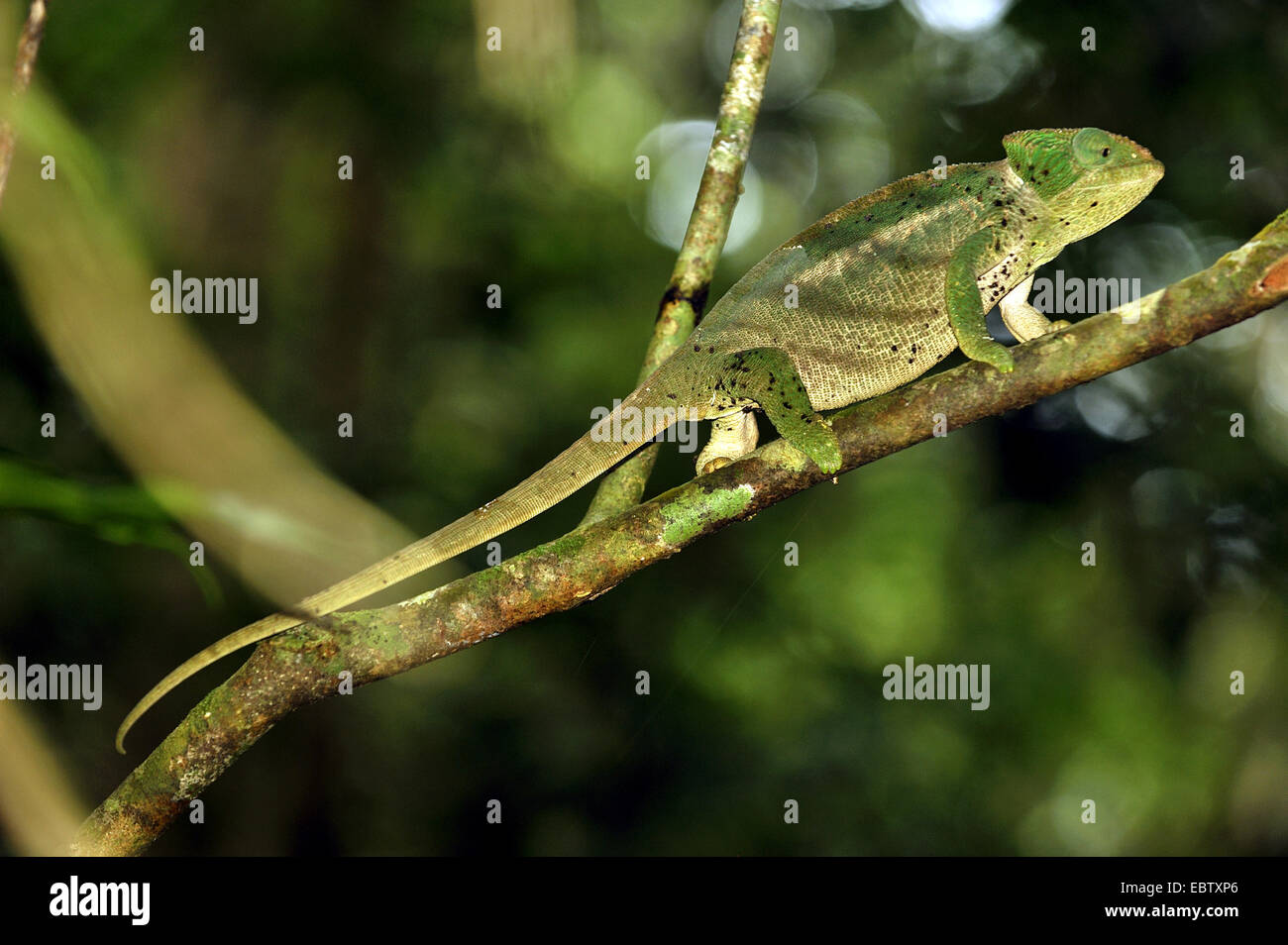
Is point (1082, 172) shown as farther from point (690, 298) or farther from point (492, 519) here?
point (492, 519)

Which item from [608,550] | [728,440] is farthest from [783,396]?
[608,550]

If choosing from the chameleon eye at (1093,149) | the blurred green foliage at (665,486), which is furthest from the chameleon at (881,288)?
the blurred green foliage at (665,486)

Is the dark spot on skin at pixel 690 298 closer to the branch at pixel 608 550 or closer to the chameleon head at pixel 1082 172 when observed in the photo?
the branch at pixel 608 550

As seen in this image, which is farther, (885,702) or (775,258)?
(885,702)

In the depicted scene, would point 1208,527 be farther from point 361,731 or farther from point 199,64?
point 199,64
